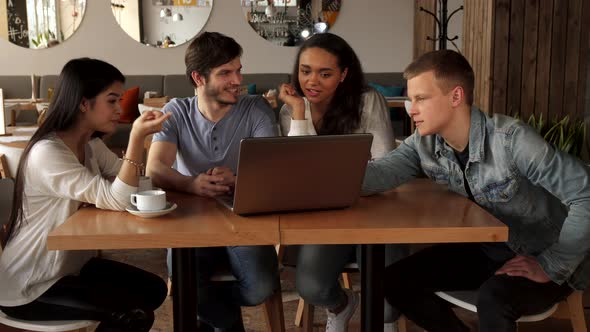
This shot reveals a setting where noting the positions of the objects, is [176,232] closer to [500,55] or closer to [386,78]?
[500,55]

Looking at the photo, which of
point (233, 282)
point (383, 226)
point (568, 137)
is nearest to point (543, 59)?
point (568, 137)

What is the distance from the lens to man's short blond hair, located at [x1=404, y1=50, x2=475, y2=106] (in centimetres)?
189

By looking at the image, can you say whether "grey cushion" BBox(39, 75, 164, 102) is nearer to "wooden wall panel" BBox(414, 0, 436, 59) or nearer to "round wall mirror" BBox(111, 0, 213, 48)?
"round wall mirror" BBox(111, 0, 213, 48)

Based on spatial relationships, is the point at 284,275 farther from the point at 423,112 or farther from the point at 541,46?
the point at 541,46

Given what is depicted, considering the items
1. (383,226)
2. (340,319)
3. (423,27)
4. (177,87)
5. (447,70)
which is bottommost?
(340,319)

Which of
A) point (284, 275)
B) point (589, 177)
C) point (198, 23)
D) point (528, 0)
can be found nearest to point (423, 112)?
point (589, 177)

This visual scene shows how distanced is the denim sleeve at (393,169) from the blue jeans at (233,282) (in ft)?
1.37

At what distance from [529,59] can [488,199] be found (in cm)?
278

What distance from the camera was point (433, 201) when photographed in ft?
5.77

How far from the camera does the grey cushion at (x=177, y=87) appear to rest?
724 centimetres

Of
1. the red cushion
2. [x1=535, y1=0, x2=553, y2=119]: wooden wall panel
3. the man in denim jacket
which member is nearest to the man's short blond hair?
the man in denim jacket

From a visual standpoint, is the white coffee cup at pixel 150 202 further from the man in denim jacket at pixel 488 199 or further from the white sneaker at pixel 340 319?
the white sneaker at pixel 340 319

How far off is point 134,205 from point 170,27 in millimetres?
5987

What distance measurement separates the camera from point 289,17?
7438 mm
